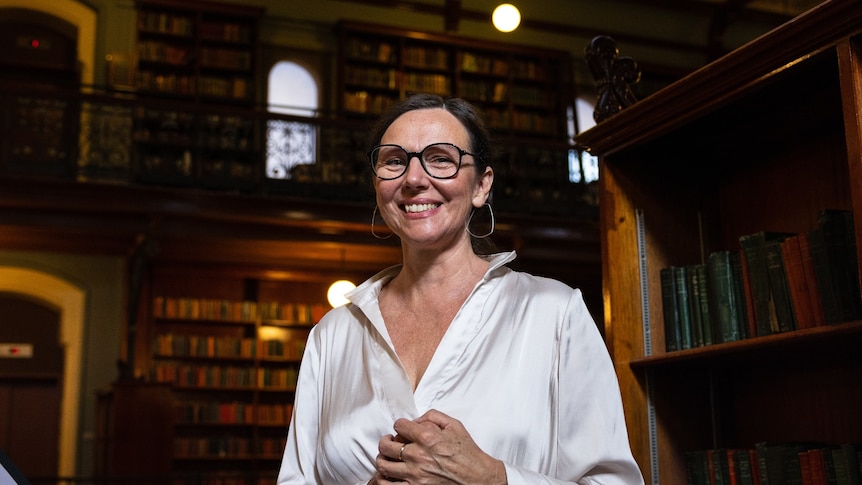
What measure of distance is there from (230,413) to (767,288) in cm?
793

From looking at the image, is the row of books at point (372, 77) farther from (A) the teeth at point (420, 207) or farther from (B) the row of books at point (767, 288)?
(A) the teeth at point (420, 207)

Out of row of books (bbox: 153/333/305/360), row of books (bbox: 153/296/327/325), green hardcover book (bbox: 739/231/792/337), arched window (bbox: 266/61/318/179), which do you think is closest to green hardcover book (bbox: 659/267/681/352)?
green hardcover book (bbox: 739/231/792/337)

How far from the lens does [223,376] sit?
32.0 feet

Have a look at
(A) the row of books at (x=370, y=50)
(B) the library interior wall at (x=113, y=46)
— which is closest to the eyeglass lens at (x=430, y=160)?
(B) the library interior wall at (x=113, y=46)

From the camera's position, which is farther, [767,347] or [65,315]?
[65,315]

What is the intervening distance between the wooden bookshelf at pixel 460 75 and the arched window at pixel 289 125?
0.51 metres

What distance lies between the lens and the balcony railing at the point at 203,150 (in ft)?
28.2

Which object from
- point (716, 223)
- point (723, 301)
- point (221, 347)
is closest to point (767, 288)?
point (723, 301)

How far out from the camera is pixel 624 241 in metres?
2.81

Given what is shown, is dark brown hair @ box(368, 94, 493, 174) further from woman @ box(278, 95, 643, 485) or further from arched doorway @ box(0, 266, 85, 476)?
arched doorway @ box(0, 266, 85, 476)

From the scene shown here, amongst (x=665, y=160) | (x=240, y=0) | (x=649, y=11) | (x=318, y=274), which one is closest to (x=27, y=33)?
(x=240, y=0)

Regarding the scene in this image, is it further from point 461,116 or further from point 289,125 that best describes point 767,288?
point 289,125

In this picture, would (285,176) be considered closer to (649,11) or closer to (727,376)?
(649,11)

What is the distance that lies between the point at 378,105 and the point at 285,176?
2054 mm
